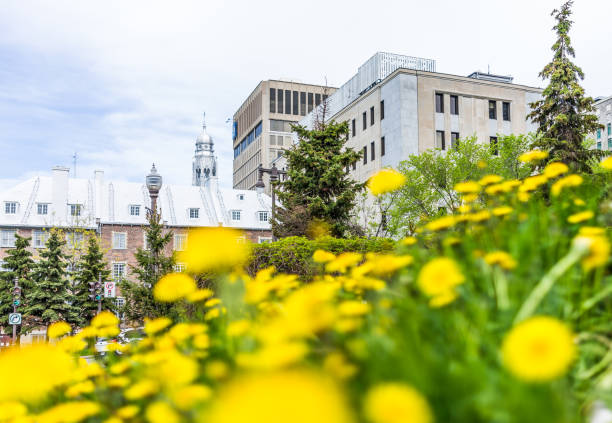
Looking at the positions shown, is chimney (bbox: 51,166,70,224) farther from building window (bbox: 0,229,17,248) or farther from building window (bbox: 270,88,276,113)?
building window (bbox: 270,88,276,113)

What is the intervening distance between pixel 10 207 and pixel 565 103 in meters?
45.7

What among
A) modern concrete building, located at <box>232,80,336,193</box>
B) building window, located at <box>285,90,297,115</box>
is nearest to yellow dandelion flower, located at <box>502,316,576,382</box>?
modern concrete building, located at <box>232,80,336,193</box>

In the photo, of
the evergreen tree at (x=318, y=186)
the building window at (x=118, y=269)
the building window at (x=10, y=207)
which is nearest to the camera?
the evergreen tree at (x=318, y=186)

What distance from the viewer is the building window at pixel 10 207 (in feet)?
155

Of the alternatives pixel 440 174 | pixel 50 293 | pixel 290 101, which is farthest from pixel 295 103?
pixel 440 174

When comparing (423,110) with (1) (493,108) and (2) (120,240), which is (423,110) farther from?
Result: (2) (120,240)

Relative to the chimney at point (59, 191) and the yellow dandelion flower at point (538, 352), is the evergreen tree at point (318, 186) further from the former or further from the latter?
the chimney at point (59, 191)

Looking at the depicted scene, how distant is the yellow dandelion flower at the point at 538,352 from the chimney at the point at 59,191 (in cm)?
5221

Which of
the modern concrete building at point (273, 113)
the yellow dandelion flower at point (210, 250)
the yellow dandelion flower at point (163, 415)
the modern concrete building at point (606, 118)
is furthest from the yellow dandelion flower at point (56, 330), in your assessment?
the modern concrete building at point (606, 118)

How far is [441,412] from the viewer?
58.4 inches

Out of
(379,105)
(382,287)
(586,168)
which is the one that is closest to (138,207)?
(379,105)

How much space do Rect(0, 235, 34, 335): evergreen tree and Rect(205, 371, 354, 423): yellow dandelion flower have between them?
35222mm

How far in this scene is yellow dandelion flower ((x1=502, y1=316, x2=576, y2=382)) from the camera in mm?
1120

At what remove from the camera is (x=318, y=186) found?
885 inches
